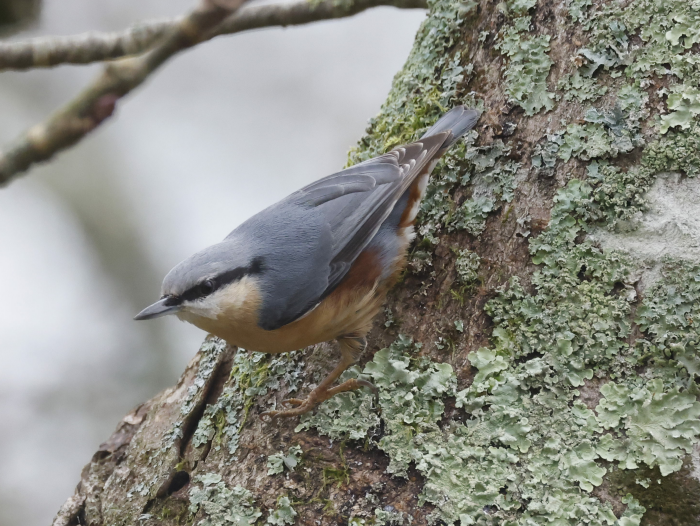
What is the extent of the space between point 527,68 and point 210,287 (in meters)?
1.43

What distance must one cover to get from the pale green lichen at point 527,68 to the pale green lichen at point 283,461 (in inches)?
57.0

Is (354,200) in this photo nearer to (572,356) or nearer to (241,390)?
(241,390)

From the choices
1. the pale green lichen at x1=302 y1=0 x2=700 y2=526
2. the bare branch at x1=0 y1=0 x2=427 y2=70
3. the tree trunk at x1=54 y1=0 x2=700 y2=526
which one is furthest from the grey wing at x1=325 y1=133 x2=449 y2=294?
the bare branch at x1=0 y1=0 x2=427 y2=70

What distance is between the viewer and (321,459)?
1.96m

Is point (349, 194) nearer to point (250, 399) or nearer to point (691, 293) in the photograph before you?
point (250, 399)

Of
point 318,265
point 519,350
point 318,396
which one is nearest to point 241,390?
point 318,396

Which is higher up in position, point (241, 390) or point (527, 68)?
point (527, 68)

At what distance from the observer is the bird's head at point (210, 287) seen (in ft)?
7.13

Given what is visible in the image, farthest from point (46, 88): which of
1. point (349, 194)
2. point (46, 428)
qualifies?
point (349, 194)

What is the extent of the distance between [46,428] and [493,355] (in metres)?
4.93

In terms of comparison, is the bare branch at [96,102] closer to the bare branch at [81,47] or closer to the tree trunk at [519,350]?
the bare branch at [81,47]

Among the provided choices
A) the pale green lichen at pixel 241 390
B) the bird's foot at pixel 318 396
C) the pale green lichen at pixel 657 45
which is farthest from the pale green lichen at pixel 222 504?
the pale green lichen at pixel 657 45

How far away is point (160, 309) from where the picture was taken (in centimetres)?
215

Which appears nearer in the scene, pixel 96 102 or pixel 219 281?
pixel 96 102
